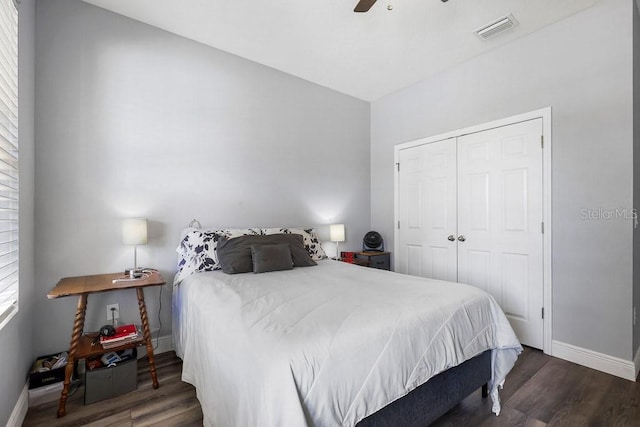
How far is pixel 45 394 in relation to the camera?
190 cm

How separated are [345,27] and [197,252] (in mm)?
2332

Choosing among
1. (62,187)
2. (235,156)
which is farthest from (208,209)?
(62,187)

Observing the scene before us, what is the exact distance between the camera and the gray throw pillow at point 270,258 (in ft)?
7.90

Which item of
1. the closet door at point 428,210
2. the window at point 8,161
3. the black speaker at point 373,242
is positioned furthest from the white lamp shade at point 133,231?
the closet door at point 428,210

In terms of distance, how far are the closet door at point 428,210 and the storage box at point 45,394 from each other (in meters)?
3.40

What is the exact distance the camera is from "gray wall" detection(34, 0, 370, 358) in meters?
2.21

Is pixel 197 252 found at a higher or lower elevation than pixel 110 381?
higher

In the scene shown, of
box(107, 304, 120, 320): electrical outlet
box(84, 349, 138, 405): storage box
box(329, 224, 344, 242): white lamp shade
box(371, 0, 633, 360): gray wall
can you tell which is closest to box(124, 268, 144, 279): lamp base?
box(107, 304, 120, 320): electrical outlet

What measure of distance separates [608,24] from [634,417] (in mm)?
2762

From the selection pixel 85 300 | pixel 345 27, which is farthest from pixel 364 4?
pixel 85 300

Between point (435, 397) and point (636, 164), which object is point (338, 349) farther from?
point (636, 164)

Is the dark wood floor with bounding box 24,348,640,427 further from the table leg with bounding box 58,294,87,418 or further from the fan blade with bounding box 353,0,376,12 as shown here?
the fan blade with bounding box 353,0,376,12

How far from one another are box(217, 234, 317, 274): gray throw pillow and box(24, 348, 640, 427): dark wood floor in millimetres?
887

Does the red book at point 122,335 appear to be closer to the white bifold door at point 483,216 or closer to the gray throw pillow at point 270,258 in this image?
the gray throw pillow at point 270,258
